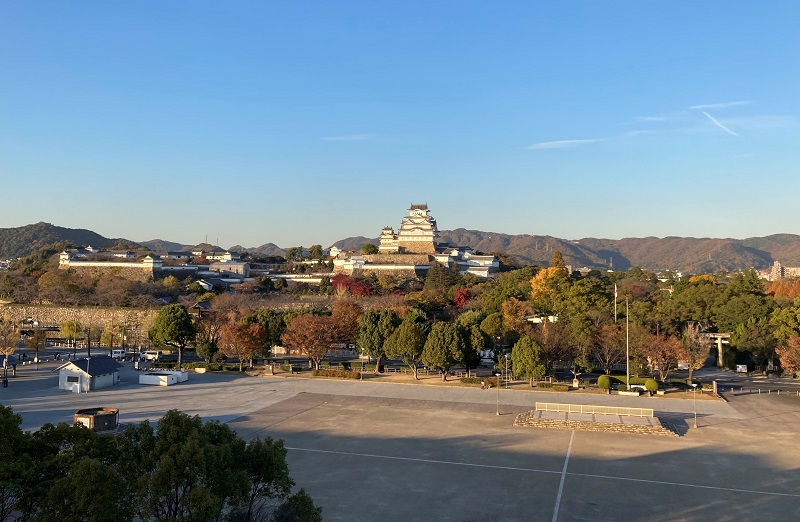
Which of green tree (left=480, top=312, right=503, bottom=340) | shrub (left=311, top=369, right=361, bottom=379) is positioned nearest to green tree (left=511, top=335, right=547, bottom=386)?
green tree (left=480, top=312, right=503, bottom=340)

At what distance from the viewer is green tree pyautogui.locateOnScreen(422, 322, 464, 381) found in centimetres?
3403

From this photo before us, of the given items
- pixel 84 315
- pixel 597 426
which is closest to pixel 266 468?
pixel 597 426

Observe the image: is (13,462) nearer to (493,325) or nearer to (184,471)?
(184,471)

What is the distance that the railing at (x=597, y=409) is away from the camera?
83.4 feet

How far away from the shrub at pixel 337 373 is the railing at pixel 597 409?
12884mm

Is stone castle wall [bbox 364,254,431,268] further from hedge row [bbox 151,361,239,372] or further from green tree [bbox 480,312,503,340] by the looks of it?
hedge row [bbox 151,361,239,372]

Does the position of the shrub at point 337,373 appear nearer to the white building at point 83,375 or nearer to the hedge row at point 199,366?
the hedge row at point 199,366

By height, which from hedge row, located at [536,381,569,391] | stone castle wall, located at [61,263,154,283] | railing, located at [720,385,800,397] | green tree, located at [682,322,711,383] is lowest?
railing, located at [720,385,800,397]

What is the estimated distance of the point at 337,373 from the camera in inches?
1439

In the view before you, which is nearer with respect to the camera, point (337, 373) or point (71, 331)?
point (337, 373)

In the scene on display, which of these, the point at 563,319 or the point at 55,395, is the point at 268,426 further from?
the point at 563,319

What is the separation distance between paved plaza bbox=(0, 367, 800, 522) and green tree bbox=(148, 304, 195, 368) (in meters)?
7.61

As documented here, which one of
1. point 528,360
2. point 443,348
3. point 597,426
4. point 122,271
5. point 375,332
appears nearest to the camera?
point 597,426

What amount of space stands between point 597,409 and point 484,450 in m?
7.39
